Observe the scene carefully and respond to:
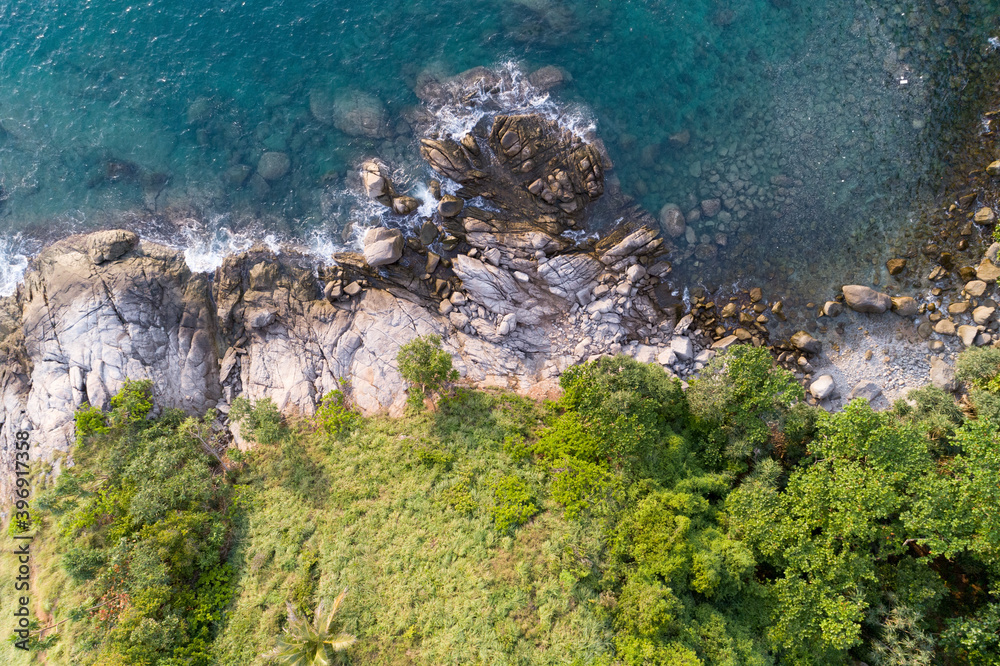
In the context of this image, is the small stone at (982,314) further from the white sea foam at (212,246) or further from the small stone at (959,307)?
the white sea foam at (212,246)

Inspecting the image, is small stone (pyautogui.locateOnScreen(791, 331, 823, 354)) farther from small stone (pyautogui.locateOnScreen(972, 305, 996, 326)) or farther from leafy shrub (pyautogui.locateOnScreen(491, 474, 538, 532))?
leafy shrub (pyautogui.locateOnScreen(491, 474, 538, 532))

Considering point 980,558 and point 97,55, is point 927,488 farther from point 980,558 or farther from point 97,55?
point 97,55

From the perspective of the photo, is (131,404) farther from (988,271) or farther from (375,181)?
(988,271)

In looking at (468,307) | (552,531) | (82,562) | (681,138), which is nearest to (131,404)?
(82,562)

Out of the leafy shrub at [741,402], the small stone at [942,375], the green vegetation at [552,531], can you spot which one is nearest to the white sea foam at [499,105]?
the green vegetation at [552,531]

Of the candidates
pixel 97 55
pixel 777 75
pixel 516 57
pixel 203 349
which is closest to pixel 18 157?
pixel 97 55

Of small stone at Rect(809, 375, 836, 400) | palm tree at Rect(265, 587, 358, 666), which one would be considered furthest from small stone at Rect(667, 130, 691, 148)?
palm tree at Rect(265, 587, 358, 666)
